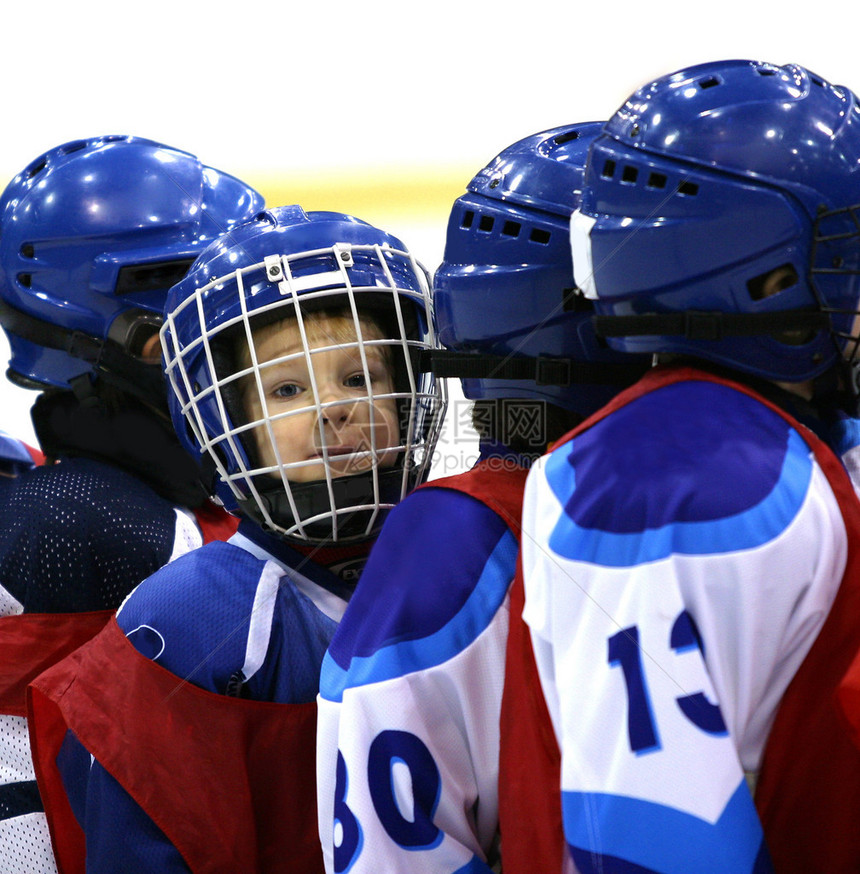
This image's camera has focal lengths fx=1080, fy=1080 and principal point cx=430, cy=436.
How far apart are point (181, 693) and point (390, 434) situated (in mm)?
354

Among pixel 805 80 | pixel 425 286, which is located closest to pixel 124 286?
pixel 425 286

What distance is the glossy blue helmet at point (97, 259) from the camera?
4.95ft

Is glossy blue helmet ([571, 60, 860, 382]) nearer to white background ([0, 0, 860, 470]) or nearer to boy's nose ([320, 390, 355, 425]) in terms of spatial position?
boy's nose ([320, 390, 355, 425])

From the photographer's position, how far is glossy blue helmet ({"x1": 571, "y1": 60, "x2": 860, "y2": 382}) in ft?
2.56

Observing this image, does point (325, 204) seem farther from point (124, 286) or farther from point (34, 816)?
point (34, 816)

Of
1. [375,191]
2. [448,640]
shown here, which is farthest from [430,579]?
[375,191]

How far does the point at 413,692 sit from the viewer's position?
2.80ft

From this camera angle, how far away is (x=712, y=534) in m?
0.69

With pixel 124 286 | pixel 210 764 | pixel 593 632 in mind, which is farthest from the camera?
pixel 124 286

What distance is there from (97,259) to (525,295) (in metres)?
0.78

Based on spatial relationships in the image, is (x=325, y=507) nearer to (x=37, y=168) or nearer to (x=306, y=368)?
(x=306, y=368)

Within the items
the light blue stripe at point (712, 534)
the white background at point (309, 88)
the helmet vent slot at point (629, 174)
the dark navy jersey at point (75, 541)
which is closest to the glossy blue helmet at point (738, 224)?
the helmet vent slot at point (629, 174)

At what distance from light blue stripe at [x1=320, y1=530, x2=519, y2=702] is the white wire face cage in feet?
0.98

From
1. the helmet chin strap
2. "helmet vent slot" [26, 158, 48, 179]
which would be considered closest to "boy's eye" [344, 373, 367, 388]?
the helmet chin strap
